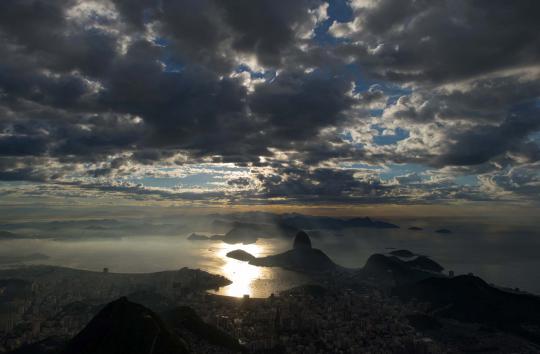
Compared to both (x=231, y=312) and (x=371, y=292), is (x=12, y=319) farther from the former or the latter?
(x=371, y=292)

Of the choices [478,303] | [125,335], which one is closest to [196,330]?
[125,335]

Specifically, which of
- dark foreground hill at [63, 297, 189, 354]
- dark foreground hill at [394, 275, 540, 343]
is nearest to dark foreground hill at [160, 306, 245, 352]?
dark foreground hill at [63, 297, 189, 354]

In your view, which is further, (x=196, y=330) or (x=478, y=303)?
(x=478, y=303)

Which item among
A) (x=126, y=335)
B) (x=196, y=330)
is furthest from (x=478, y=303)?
(x=126, y=335)

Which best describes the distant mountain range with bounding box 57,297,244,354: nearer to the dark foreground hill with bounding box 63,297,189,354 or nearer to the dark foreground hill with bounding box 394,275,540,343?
the dark foreground hill with bounding box 63,297,189,354

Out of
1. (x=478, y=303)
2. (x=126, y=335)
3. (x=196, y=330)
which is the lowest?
(x=478, y=303)

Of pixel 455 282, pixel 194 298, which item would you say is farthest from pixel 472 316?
pixel 194 298

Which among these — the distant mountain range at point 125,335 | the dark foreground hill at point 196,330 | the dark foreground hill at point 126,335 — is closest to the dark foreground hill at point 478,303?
the dark foreground hill at point 196,330

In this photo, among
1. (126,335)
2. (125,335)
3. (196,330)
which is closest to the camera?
(125,335)

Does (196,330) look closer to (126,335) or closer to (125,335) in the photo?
(126,335)

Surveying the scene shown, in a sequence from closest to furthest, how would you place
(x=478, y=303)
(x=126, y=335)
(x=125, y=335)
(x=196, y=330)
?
(x=125, y=335)
(x=126, y=335)
(x=196, y=330)
(x=478, y=303)

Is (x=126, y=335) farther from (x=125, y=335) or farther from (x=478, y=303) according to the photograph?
(x=478, y=303)

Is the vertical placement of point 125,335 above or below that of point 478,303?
above

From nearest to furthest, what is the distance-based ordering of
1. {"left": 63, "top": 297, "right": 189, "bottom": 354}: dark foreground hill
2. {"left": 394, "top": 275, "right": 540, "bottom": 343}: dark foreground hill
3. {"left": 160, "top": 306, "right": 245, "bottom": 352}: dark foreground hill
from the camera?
{"left": 63, "top": 297, "right": 189, "bottom": 354}: dark foreground hill, {"left": 160, "top": 306, "right": 245, "bottom": 352}: dark foreground hill, {"left": 394, "top": 275, "right": 540, "bottom": 343}: dark foreground hill
